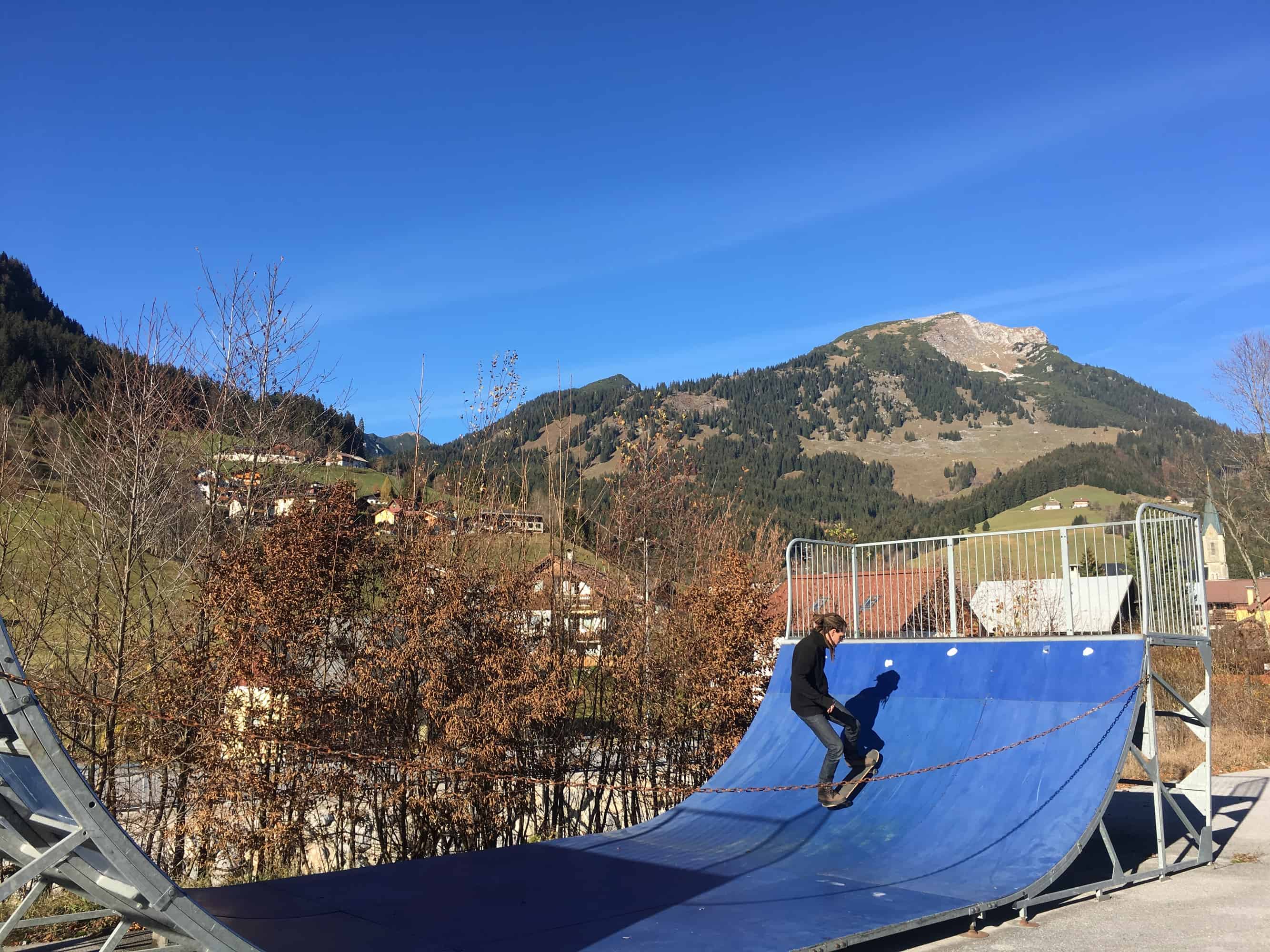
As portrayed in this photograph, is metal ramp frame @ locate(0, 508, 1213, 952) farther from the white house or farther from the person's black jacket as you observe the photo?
the white house

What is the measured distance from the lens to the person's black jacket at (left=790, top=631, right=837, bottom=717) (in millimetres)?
7750

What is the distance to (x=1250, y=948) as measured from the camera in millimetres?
5617

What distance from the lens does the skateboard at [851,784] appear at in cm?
780

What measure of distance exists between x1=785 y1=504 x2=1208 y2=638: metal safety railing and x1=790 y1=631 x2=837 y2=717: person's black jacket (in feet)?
5.83

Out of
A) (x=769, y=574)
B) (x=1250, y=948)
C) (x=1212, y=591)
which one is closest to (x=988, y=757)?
(x=1250, y=948)

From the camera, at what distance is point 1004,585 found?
10.7m

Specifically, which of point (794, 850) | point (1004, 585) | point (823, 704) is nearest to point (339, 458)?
point (823, 704)

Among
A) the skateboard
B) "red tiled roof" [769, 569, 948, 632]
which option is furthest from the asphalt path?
"red tiled roof" [769, 569, 948, 632]

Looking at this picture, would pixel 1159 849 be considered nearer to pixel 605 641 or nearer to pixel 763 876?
pixel 763 876

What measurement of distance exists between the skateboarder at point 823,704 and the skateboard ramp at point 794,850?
0.97ft

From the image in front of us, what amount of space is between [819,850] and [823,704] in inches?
45.6

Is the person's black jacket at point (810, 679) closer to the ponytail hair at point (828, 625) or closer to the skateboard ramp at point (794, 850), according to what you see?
the ponytail hair at point (828, 625)

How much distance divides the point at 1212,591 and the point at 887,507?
57.5 metres

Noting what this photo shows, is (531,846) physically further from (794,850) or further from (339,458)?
(339,458)
